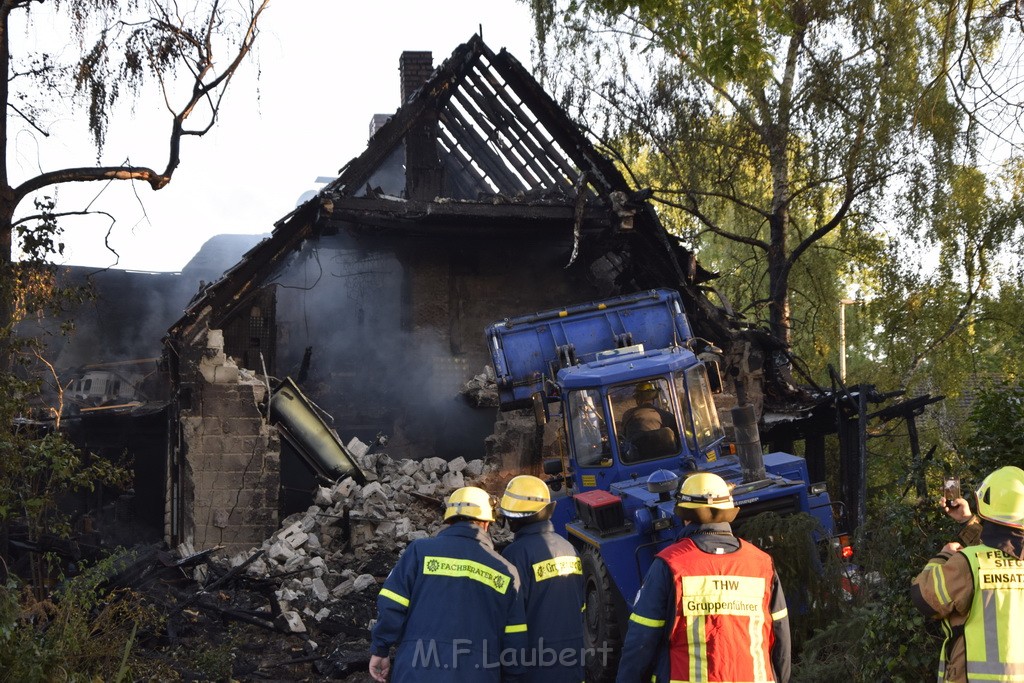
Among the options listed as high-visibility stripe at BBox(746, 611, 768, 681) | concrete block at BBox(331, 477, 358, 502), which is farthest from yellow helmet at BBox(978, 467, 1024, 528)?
concrete block at BBox(331, 477, 358, 502)

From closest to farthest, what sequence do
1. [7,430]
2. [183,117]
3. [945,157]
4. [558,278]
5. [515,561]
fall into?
[515,561] < [7,430] < [183,117] < [945,157] < [558,278]

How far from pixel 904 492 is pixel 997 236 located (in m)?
12.6

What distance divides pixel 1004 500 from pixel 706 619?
126cm

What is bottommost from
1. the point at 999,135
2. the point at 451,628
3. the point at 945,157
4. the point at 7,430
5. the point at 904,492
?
the point at 451,628

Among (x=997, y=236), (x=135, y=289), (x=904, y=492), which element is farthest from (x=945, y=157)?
(x=135, y=289)

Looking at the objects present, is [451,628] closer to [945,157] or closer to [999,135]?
[999,135]

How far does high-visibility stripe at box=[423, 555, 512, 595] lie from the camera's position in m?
4.77

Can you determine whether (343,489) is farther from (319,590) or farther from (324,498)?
(319,590)

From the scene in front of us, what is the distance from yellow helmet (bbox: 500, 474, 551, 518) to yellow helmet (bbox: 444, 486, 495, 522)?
0.59ft

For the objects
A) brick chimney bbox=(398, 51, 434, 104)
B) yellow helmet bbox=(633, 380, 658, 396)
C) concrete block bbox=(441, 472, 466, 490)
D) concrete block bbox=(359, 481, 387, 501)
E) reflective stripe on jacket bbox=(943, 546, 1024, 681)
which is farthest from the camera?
brick chimney bbox=(398, 51, 434, 104)

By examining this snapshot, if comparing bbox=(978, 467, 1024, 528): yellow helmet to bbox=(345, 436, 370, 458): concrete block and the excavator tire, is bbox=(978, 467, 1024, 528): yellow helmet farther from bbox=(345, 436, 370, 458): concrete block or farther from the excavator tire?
bbox=(345, 436, 370, 458): concrete block

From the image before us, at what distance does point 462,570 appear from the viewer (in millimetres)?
4781

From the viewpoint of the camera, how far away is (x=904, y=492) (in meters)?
6.16

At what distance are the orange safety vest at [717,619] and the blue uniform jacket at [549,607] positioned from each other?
1007 mm
